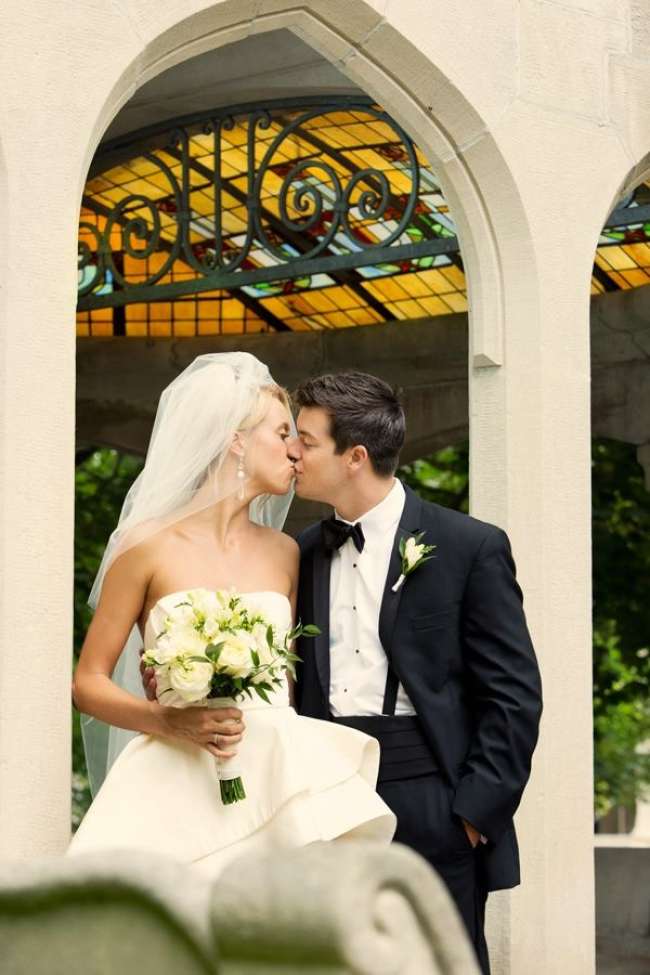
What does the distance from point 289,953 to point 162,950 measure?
0.22 meters

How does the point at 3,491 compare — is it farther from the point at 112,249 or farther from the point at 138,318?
the point at 138,318

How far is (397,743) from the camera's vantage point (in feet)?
13.6

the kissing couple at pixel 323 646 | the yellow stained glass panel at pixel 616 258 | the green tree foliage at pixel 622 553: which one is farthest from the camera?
the green tree foliage at pixel 622 553

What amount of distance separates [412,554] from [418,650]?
0.24m

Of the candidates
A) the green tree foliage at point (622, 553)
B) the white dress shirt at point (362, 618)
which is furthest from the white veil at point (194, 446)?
the green tree foliage at point (622, 553)

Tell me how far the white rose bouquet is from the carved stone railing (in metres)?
1.60

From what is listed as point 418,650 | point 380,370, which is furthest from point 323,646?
point 380,370

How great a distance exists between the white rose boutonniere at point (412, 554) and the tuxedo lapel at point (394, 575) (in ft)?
0.07

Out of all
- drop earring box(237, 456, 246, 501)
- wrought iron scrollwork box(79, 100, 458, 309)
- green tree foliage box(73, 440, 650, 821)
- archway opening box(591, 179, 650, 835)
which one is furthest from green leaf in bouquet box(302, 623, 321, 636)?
green tree foliage box(73, 440, 650, 821)

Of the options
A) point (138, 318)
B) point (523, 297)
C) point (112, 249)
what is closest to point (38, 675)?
point (523, 297)

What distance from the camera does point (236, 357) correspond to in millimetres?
4402

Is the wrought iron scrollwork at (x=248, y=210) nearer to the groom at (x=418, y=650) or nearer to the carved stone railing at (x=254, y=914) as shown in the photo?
the groom at (x=418, y=650)

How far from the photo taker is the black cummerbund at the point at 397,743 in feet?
13.6

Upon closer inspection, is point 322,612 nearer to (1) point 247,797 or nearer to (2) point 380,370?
(1) point 247,797
